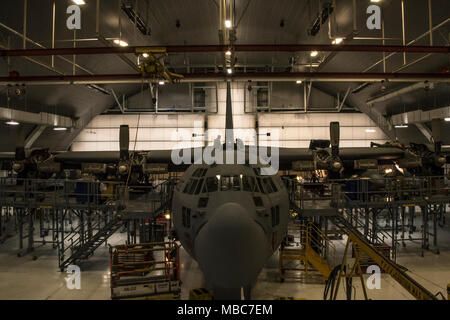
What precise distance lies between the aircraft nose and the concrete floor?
6162 millimetres

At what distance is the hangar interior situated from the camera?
8.38 meters

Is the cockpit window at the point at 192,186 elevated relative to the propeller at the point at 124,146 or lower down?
lower down

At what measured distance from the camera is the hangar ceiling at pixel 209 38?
50.8 ft

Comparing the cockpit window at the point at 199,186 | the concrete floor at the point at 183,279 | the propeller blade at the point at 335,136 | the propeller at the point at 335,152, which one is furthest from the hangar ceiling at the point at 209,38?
the concrete floor at the point at 183,279

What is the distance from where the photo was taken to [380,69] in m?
22.5

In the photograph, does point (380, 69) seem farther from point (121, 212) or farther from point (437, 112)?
point (121, 212)

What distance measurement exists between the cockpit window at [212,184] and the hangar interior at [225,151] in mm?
89

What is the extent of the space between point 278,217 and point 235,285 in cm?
315

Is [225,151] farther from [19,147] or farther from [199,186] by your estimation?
[19,147]

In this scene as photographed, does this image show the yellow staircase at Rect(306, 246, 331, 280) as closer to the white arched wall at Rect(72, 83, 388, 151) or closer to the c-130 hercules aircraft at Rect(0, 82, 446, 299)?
the c-130 hercules aircraft at Rect(0, 82, 446, 299)

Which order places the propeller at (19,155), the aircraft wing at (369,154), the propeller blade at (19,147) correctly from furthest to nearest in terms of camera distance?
the propeller blade at (19,147)
the propeller at (19,155)
the aircraft wing at (369,154)

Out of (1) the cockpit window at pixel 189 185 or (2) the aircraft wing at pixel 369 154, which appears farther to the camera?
(2) the aircraft wing at pixel 369 154

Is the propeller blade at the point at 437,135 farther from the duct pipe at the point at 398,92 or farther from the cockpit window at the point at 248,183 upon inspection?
the cockpit window at the point at 248,183

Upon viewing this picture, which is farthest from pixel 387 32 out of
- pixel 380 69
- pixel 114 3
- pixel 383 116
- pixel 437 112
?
pixel 114 3
